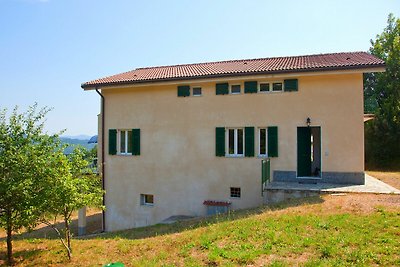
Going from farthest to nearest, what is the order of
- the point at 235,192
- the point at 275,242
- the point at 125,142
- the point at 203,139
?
1. the point at 125,142
2. the point at 203,139
3. the point at 235,192
4. the point at 275,242

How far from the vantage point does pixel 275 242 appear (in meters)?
6.71

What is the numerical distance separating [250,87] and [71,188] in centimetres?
809

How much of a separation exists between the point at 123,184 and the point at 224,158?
496 centimetres

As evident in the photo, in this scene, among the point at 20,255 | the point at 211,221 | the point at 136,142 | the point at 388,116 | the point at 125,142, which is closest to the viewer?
the point at 20,255

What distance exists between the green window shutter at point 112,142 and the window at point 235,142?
535cm

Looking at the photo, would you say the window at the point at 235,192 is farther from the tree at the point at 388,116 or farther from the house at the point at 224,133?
the tree at the point at 388,116

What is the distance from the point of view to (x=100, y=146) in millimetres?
15086

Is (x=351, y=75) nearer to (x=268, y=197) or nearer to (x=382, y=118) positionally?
(x=268, y=197)

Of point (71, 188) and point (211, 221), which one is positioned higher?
point (71, 188)

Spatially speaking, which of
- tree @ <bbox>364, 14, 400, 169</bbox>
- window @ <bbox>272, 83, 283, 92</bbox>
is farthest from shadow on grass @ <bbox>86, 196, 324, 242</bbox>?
tree @ <bbox>364, 14, 400, 169</bbox>

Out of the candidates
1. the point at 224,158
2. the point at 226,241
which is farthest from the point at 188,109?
the point at 226,241

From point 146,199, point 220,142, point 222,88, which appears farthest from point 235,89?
point 146,199

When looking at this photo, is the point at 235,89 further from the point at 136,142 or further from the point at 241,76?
the point at 136,142

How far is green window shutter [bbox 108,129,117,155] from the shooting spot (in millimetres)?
14633
